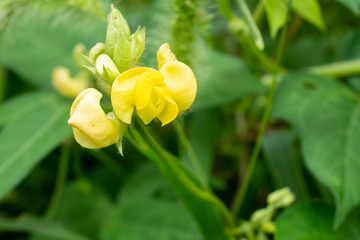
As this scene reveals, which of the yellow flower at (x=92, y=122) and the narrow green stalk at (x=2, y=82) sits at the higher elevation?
the yellow flower at (x=92, y=122)

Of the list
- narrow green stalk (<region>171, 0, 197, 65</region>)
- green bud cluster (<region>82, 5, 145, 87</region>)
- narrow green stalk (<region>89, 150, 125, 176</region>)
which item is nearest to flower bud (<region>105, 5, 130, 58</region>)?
green bud cluster (<region>82, 5, 145, 87</region>)

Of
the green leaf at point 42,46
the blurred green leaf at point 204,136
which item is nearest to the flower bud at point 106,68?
the blurred green leaf at point 204,136

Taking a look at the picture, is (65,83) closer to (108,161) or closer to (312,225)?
(108,161)

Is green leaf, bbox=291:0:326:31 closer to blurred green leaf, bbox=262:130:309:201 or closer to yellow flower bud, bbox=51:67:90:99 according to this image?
blurred green leaf, bbox=262:130:309:201

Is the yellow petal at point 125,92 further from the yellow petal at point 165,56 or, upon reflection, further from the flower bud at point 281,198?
the flower bud at point 281,198

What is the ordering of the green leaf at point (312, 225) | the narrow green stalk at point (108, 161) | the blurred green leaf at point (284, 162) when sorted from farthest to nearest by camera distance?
the narrow green stalk at point (108, 161) → the blurred green leaf at point (284, 162) → the green leaf at point (312, 225)

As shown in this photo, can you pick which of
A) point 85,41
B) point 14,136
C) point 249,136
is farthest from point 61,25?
point 249,136

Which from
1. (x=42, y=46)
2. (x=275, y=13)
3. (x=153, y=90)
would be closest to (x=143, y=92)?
(x=153, y=90)
